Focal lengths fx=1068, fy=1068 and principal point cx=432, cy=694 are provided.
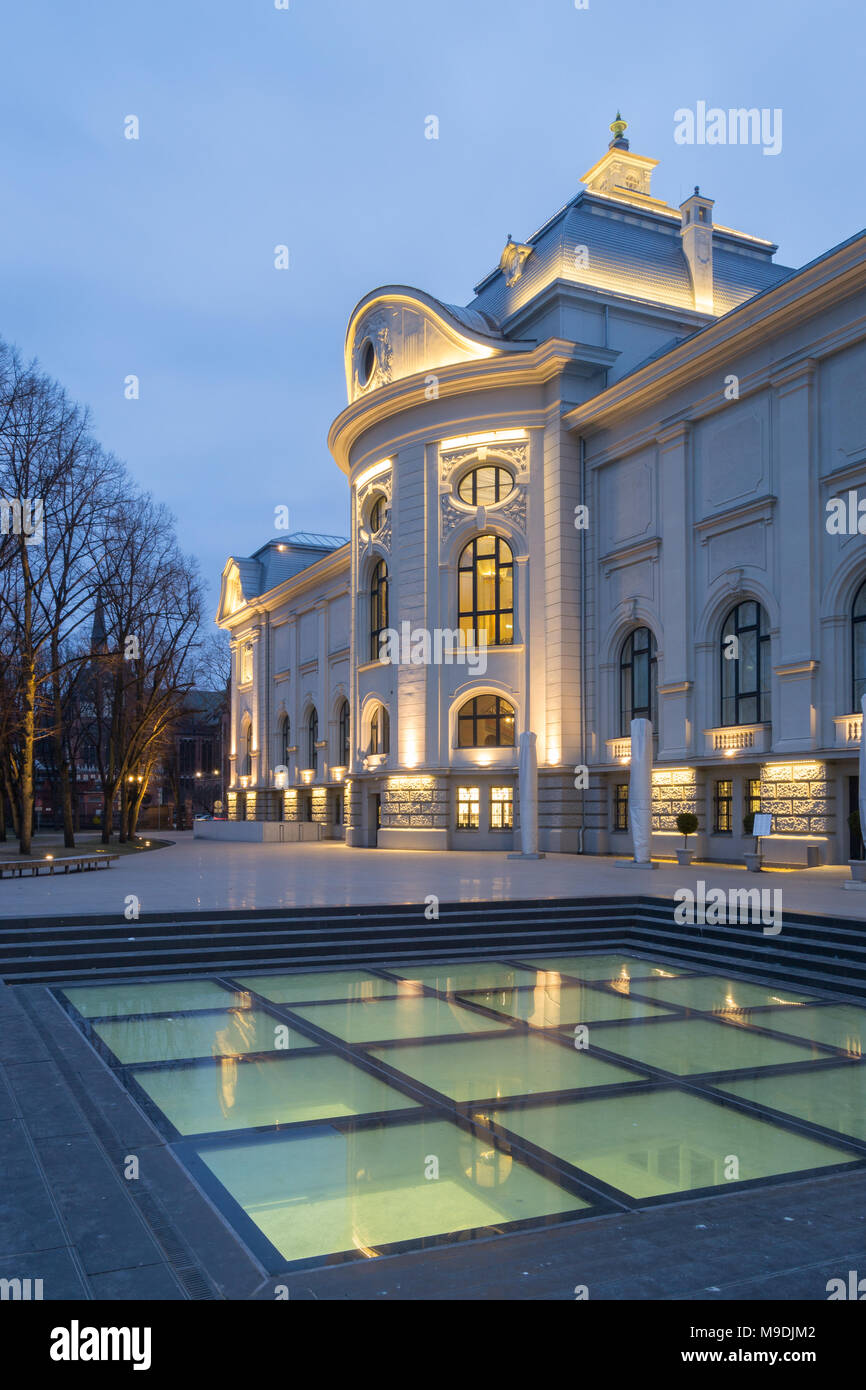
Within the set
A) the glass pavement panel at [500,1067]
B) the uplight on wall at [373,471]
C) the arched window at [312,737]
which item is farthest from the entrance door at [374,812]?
the glass pavement panel at [500,1067]

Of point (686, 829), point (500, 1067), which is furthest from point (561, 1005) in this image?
point (686, 829)

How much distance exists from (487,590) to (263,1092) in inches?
1077

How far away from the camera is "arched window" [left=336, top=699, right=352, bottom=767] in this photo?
4731cm

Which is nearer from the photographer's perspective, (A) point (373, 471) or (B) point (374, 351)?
(B) point (374, 351)

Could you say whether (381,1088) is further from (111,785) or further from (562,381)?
(111,785)

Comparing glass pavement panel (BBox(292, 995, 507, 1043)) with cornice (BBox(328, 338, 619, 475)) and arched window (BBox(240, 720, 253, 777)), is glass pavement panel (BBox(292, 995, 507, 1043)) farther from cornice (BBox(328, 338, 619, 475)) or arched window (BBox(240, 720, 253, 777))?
arched window (BBox(240, 720, 253, 777))

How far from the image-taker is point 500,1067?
8.09m

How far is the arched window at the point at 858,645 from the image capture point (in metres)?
22.4

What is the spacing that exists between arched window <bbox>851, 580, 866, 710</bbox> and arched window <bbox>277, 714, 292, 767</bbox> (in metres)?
36.2

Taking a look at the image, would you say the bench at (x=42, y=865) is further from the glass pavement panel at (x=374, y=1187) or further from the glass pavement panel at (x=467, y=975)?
the glass pavement panel at (x=374, y=1187)

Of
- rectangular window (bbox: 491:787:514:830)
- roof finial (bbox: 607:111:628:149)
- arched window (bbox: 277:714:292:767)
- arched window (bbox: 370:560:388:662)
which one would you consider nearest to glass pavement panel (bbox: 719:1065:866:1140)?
rectangular window (bbox: 491:787:514:830)

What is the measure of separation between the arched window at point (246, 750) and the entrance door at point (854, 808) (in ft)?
135

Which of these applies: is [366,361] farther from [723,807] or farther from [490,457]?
[723,807]

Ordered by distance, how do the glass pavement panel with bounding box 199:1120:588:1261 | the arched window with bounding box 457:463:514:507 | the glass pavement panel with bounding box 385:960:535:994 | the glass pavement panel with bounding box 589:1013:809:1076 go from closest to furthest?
the glass pavement panel with bounding box 199:1120:588:1261 < the glass pavement panel with bounding box 589:1013:809:1076 < the glass pavement panel with bounding box 385:960:535:994 < the arched window with bounding box 457:463:514:507
